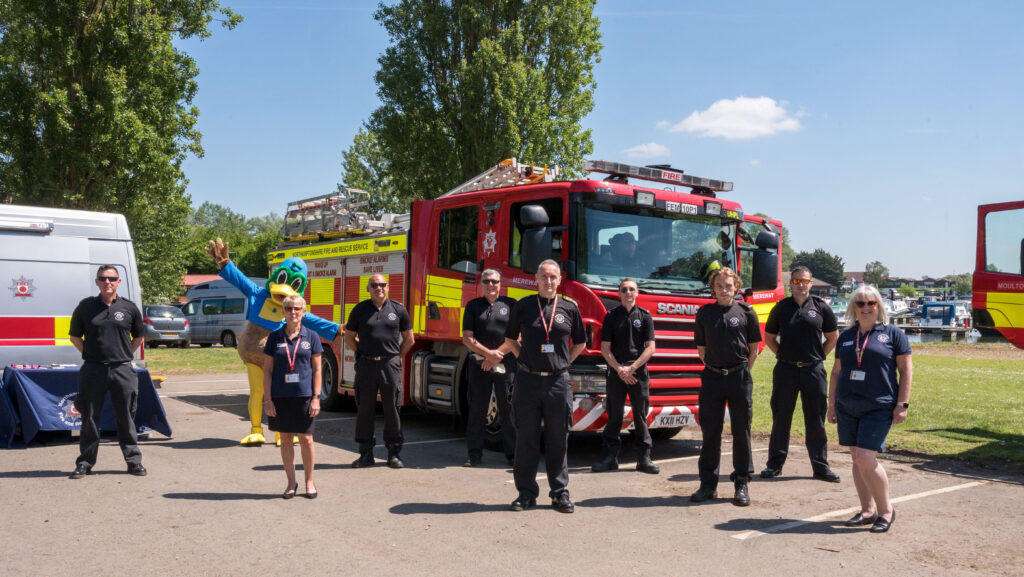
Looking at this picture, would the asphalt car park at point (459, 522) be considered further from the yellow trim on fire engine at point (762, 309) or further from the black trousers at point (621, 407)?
the yellow trim on fire engine at point (762, 309)

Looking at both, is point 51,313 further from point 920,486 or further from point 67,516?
point 920,486

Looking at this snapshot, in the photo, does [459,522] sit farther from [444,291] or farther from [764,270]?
[764,270]

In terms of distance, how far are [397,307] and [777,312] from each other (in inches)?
145

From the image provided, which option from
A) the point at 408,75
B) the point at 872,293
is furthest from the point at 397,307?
the point at 408,75

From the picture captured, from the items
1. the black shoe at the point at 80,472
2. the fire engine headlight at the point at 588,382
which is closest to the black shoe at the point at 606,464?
the fire engine headlight at the point at 588,382

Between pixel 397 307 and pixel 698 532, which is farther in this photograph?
pixel 397 307

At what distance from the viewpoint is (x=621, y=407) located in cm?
805

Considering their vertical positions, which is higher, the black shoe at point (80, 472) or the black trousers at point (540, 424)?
the black trousers at point (540, 424)

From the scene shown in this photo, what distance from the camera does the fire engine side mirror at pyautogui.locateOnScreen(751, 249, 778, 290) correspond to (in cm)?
911

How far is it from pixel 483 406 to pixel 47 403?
15.1ft

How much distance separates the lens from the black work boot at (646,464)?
26.1ft

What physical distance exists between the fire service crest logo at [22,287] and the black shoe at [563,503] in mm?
6219

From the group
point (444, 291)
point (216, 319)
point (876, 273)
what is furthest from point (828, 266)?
point (444, 291)

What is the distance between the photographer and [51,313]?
8.92 meters
